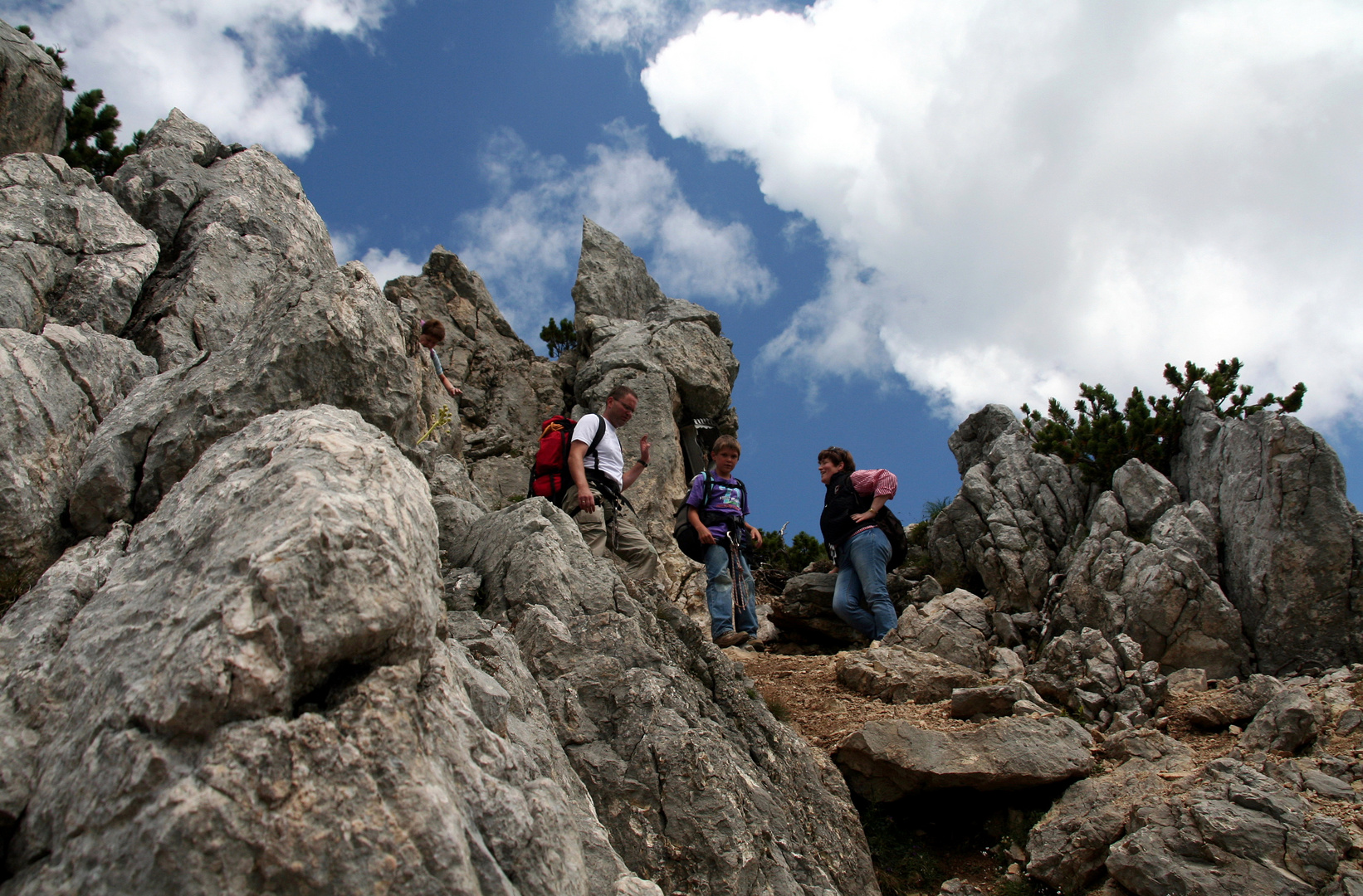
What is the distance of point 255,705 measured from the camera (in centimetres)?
338

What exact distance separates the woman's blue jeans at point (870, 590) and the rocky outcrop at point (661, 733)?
4.57 metres

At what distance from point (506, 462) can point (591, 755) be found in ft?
42.4

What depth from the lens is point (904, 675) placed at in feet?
32.0

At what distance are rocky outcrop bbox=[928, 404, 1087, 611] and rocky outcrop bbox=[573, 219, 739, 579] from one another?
624 centimetres

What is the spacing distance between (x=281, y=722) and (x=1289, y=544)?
47.3 feet

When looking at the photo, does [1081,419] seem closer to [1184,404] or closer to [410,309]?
[1184,404]

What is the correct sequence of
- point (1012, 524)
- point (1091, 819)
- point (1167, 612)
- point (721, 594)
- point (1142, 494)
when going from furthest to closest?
point (1012, 524), point (1142, 494), point (1167, 612), point (721, 594), point (1091, 819)

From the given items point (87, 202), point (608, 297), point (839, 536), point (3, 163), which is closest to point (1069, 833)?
point (839, 536)

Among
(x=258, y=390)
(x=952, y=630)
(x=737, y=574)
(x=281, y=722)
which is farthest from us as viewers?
(x=737, y=574)

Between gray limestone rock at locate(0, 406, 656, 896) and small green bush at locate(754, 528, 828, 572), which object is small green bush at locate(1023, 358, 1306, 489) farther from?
gray limestone rock at locate(0, 406, 656, 896)

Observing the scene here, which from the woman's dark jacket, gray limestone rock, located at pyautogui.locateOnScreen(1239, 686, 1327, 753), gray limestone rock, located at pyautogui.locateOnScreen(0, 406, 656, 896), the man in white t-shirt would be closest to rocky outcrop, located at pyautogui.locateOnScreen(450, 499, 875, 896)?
gray limestone rock, located at pyautogui.locateOnScreen(0, 406, 656, 896)

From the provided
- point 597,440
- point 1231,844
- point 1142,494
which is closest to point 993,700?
point 1231,844

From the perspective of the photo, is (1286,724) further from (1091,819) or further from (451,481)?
(451,481)

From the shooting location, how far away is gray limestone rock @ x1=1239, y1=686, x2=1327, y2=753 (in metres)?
7.59
